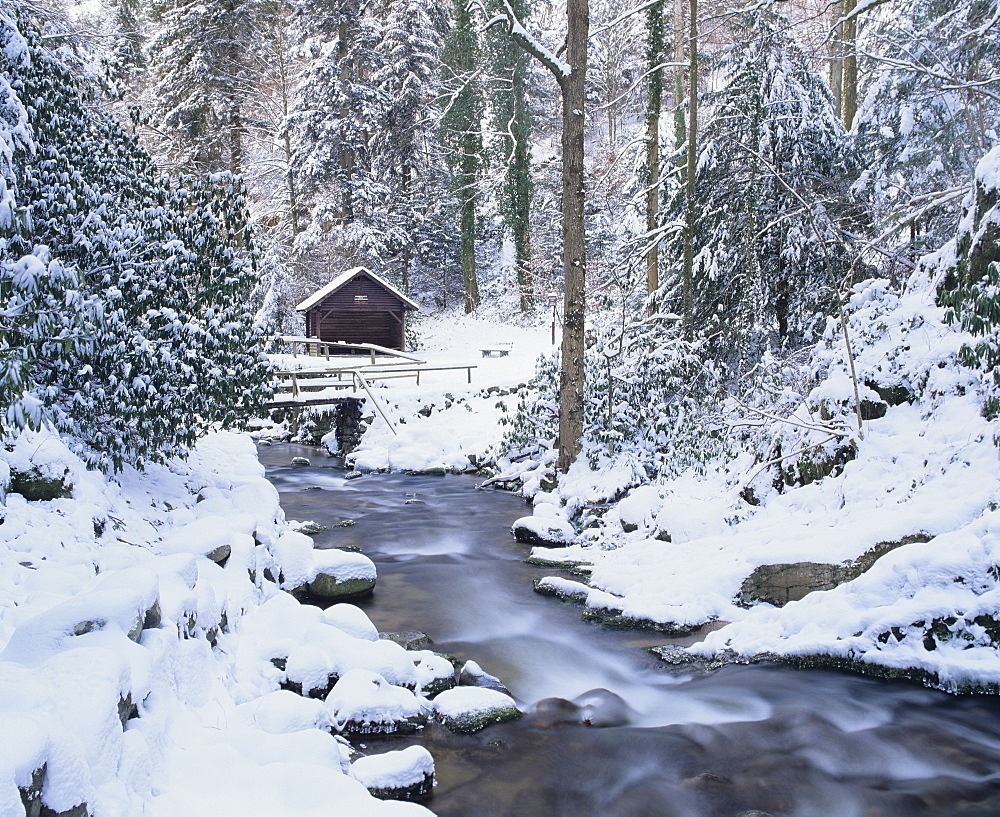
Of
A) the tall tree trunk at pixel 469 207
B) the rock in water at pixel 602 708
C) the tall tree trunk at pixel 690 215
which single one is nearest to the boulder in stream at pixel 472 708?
the rock in water at pixel 602 708

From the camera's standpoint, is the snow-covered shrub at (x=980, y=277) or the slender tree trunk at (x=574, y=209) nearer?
the snow-covered shrub at (x=980, y=277)

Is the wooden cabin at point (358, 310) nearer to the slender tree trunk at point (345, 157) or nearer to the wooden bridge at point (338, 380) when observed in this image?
the wooden bridge at point (338, 380)

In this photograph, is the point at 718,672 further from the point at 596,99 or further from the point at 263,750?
the point at 596,99

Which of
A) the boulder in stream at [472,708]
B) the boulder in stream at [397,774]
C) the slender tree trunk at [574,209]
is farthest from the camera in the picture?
the slender tree trunk at [574,209]

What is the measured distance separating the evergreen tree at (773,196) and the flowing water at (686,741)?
803 centimetres

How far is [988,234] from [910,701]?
4821mm

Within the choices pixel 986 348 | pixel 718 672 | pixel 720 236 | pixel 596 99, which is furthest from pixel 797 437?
pixel 596 99

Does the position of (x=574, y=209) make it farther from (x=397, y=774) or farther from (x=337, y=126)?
(x=337, y=126)

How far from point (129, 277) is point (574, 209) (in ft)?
23.2

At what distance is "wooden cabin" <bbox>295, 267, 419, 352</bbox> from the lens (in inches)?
1232

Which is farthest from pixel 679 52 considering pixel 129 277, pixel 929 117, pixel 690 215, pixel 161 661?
pixel 161 661

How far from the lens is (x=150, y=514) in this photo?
830 centimetres

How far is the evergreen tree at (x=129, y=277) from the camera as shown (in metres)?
7.94

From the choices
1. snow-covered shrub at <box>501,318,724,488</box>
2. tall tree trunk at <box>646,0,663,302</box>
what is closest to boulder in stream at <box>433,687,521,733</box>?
snow-covered shrub at <box>501,318,724,488</box>
